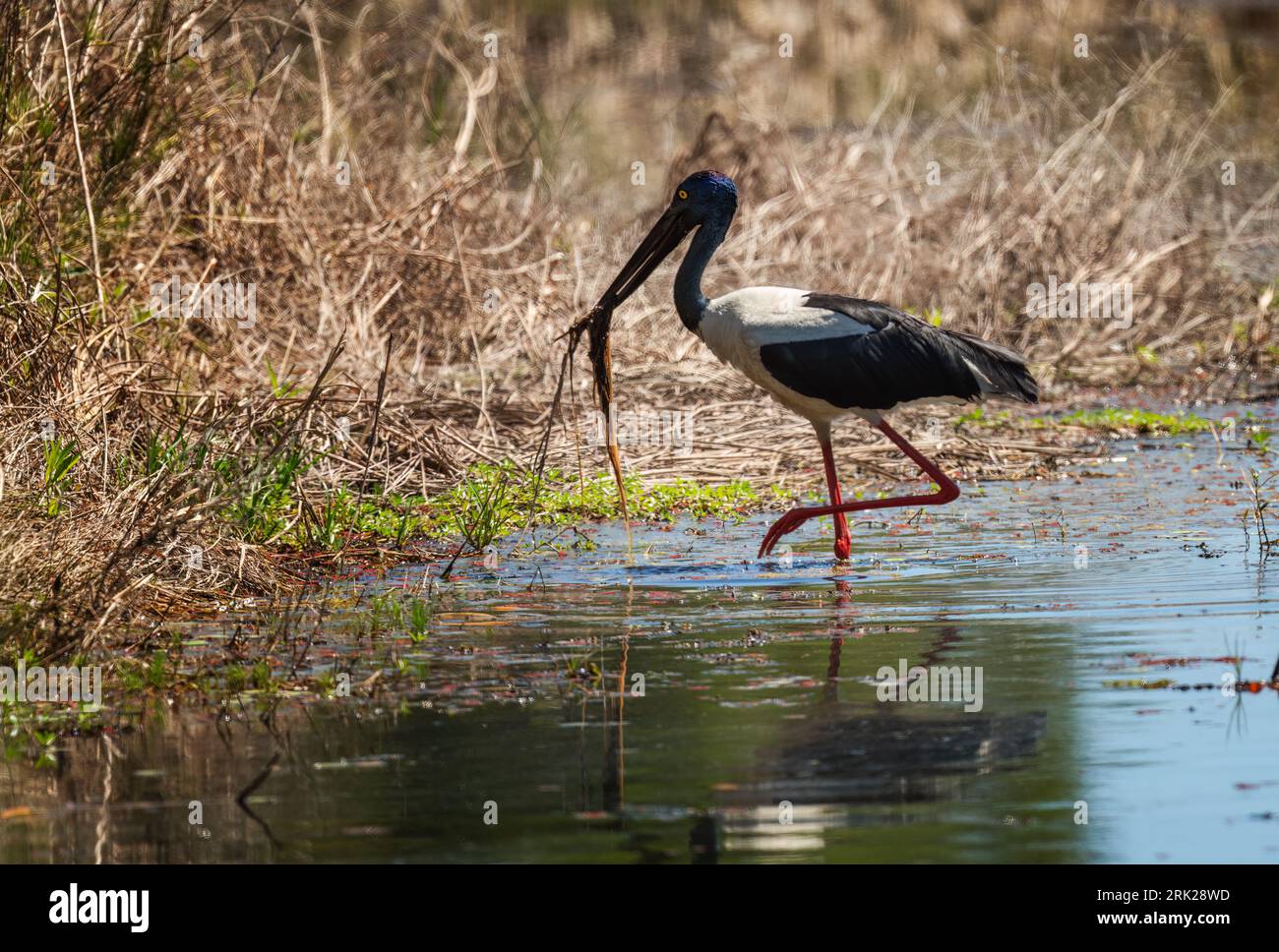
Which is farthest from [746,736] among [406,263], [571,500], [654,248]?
[406,263]

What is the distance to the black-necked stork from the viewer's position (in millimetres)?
9742

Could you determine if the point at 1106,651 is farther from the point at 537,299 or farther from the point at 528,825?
the point at 537,299

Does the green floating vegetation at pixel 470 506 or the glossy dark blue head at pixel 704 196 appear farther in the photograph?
the glossy dark blue head at pixel 704 196

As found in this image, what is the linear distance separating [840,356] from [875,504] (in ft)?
2.46

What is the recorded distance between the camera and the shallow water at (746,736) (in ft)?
16.8

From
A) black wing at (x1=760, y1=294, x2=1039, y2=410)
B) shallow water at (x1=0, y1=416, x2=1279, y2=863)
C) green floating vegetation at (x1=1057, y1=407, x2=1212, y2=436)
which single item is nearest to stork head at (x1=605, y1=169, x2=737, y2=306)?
black wing at (x1=760, y1=294, x2=1039, y2=410)

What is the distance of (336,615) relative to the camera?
26.2ft

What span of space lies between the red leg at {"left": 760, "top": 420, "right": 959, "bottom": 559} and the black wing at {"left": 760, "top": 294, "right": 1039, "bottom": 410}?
0.40m

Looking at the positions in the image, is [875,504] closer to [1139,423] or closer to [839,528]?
[839,528]

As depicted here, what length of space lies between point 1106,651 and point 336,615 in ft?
9.86

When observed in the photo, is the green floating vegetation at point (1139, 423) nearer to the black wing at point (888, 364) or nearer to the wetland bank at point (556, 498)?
the wetland bank at point (556, 498)

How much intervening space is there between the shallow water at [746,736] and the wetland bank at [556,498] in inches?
1.0

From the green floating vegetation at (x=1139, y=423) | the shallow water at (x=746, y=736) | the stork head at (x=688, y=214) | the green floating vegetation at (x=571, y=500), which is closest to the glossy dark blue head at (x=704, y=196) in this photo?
the stork head at (x=688, y=214)

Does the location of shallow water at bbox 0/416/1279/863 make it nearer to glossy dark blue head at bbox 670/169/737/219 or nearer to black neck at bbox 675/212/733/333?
black neck at bbox 675/212/733/333
